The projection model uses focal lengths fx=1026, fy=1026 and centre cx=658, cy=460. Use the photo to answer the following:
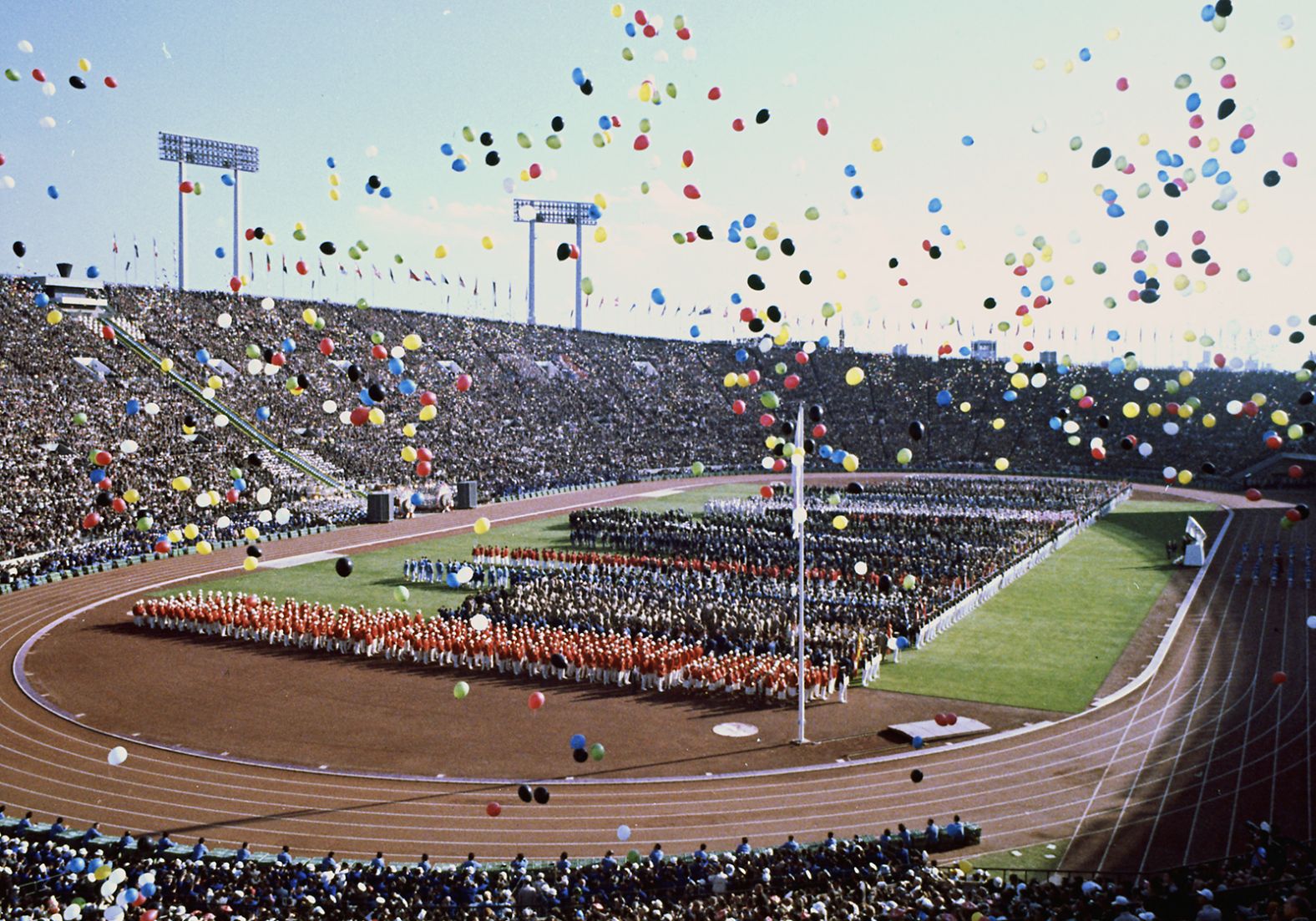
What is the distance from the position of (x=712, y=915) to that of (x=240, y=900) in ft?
17.6

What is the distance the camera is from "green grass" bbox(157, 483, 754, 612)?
97.6 ft

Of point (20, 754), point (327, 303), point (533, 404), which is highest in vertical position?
point (327, 303)

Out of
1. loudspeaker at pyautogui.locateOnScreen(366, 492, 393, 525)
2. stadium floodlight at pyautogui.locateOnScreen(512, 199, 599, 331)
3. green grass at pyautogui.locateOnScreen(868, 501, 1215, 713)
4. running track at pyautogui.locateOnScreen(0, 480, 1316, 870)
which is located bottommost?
running track at pyautogui.locateOnScreen(0, 480, 1316, 870)

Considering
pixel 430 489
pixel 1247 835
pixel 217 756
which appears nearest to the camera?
pixel 1247 835

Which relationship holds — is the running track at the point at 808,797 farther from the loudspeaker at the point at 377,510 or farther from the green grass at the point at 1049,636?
the loudspeaker at the point at 377,510

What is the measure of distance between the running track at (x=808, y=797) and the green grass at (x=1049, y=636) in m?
1.85

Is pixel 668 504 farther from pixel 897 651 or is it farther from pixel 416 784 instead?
pixel 416 784

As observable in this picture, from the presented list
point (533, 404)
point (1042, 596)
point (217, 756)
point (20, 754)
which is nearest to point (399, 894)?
point (217, 756)

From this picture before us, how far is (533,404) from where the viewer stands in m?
68.4

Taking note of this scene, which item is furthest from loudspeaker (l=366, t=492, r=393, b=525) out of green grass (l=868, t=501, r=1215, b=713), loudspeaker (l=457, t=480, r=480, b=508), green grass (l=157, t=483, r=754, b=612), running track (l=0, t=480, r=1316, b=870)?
green grass (l=868, t=501, r=1215, b=713)

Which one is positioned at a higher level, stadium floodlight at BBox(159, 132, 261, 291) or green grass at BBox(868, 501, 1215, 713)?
stadium floodlight at BBox(159, 132, 261, 291)

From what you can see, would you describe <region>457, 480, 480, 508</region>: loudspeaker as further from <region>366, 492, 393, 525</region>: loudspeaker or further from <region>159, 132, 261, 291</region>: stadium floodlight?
<region>159, 132, 261, 291</region>: stadium floodlight

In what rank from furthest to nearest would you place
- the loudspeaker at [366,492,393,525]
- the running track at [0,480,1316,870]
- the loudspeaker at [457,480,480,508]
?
the loudspeaker at [457,480,480,508] < the loudspeaker at [366,492,393,525] < the running track at [0,480,1316,870]

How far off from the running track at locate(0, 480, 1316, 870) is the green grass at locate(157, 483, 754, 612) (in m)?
10.7
